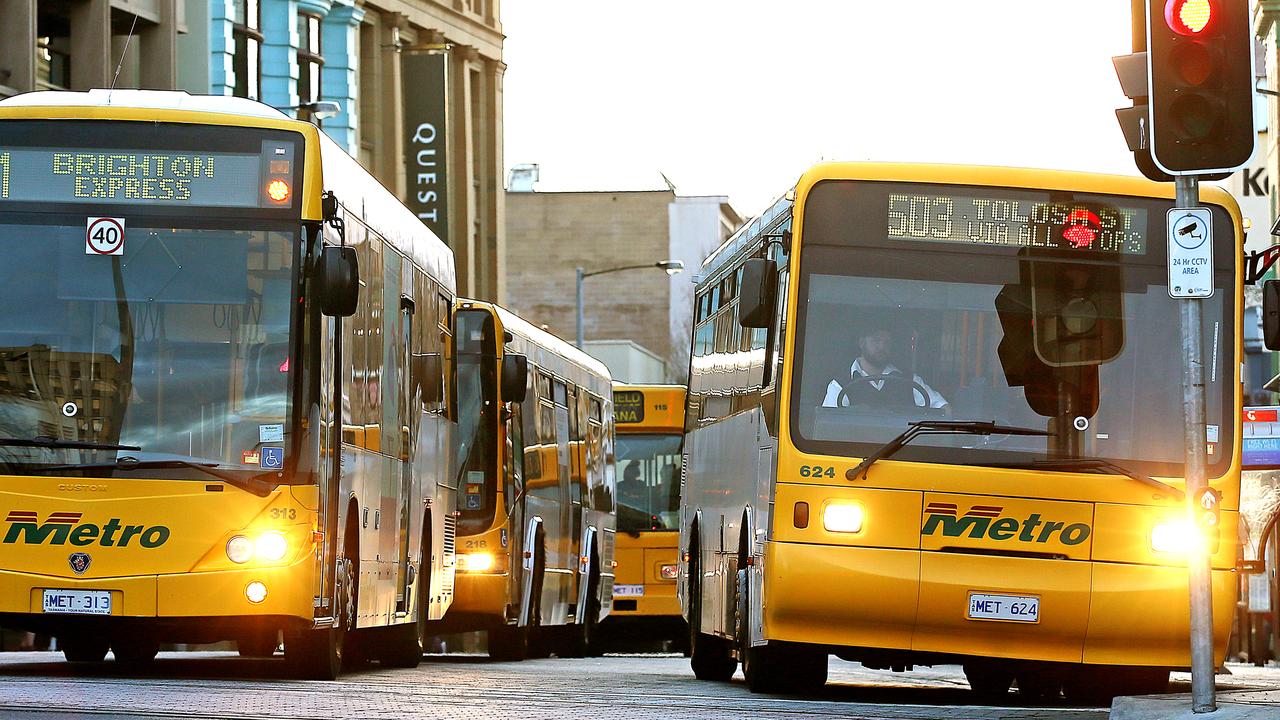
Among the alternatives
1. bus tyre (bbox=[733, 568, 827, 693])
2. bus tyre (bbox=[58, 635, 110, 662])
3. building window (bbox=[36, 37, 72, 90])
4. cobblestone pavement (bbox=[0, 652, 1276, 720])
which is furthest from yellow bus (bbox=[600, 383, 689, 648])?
bus tyre (bbox=[733, 568, 827, 693])

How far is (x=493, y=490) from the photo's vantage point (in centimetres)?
2473

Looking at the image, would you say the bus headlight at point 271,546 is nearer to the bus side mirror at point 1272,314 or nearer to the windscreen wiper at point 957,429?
the windscreen wiper at point 957,429

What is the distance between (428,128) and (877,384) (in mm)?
41050

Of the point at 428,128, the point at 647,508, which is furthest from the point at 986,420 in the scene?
the point at 428,128

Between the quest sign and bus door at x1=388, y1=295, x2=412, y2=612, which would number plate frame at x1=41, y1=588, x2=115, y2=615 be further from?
the quest sign

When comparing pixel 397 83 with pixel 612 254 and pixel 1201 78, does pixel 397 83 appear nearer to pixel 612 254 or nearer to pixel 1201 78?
pixel 1201 78

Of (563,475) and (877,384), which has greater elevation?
(877,384)

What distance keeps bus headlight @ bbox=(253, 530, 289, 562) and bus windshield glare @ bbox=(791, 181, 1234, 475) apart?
10.1ft

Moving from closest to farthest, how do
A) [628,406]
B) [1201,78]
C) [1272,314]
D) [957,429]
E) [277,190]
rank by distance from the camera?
[1201,78], [1272,314], [957,429], [277,190], [628,406]

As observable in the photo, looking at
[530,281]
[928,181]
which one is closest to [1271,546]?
[928,181]

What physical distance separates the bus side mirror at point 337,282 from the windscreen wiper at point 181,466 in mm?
1094

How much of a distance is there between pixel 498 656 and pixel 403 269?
29.1 ft

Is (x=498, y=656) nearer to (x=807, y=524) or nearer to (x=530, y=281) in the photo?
(x=807, y=524)

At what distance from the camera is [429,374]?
2005cm
